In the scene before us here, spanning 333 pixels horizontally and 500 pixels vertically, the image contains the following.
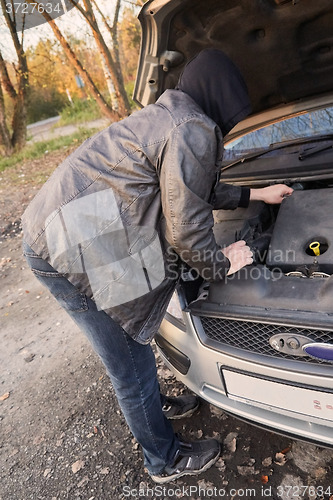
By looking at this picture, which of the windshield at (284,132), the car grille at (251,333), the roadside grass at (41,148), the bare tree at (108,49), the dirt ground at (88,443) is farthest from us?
the roadside grass at (41,148)

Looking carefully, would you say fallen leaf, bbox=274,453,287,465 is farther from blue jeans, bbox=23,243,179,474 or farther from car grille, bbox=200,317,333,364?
car grille, bbox=200,317,333,364

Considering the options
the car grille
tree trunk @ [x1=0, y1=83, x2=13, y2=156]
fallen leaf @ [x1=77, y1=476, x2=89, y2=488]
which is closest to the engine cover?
the car grille

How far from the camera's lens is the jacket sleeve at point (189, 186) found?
4.32 feet

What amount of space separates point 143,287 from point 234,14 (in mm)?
1462

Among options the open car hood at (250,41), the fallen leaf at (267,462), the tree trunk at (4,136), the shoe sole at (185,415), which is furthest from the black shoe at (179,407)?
the tree trunk at (4,136)

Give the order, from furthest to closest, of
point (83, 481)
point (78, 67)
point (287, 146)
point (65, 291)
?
point (78, 67) → point (287, 146) → point (83, 481) → point (65, 291)

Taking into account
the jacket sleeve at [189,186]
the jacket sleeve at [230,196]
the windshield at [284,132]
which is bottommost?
the jacket sleeve at [230,196]

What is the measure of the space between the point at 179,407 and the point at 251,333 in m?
0.91

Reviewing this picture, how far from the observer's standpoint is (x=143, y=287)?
1.52 meters

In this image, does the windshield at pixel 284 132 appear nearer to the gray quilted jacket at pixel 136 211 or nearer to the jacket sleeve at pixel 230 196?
the jacket sleeve at pixel 230 196

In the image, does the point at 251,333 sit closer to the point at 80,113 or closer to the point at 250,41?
the point at 250,41

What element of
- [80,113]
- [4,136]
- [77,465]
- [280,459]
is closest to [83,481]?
[77,465]

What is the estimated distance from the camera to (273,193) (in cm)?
210

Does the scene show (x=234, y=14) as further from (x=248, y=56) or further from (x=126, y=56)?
(x=126, y=56)
